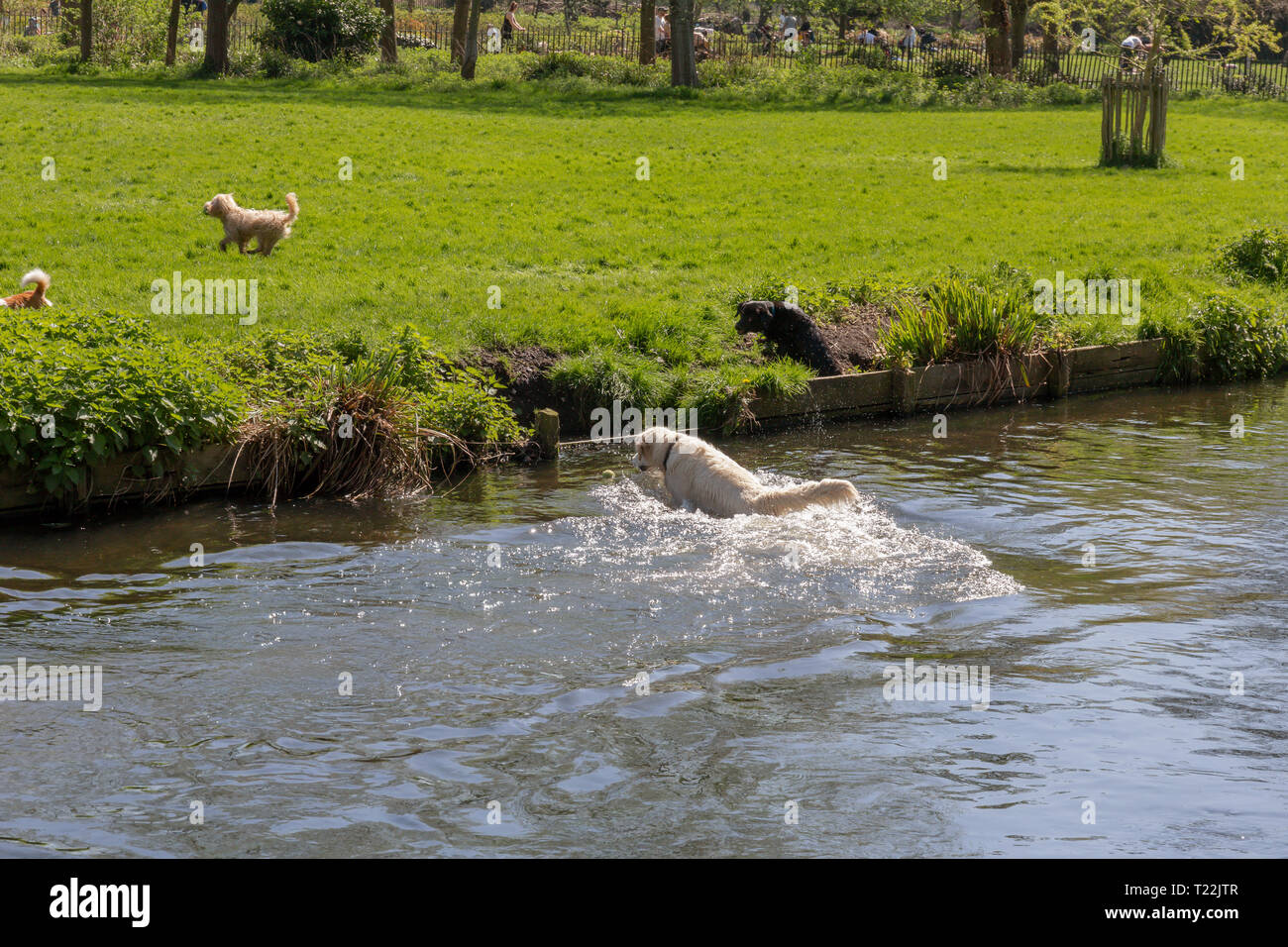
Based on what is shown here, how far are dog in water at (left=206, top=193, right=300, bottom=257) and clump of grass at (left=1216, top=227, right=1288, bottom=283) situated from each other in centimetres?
1202

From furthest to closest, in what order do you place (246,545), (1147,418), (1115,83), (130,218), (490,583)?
(1115,83)
(130,218)
(1147,418)
(246,545)
(490,583)

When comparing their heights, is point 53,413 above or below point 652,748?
above

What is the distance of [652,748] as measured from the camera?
6184mm

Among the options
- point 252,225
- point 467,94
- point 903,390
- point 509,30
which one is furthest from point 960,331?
point 509,30

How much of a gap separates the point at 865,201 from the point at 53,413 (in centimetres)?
1454

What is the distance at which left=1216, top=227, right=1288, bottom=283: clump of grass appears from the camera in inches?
693

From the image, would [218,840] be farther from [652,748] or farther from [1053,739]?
[1053,739]

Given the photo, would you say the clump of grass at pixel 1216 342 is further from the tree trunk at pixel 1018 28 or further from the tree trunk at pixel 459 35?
the tree trunk at pixel 459 35

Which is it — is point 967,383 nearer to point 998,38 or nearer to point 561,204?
point 561,204

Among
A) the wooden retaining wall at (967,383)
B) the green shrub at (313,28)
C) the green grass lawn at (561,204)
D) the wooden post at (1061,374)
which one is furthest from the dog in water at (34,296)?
the green shrub at (313,28)

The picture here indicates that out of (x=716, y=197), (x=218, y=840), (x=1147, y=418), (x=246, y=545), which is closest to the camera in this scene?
(x=218, y=840)

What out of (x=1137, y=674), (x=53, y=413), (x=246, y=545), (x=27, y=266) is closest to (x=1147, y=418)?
(x=1137, y=674)

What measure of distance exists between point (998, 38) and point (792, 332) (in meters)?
28.9

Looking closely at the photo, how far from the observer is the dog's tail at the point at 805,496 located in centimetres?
873
